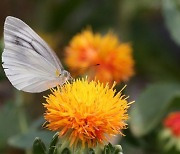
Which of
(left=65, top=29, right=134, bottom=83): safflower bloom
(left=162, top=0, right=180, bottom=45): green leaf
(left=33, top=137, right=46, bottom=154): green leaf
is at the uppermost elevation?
(left=162, top=0, right=180, bottom=45): green leaf

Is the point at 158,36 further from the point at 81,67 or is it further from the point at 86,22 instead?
the point at 81,67

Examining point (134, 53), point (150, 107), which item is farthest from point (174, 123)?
point (134, 53)

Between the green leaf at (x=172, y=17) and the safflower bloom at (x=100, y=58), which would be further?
the green leaf at (x=172, y=17)

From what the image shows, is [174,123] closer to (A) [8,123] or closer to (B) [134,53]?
(A) [8,123]

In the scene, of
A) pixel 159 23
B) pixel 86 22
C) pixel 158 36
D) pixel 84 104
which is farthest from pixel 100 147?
pixel 159 23

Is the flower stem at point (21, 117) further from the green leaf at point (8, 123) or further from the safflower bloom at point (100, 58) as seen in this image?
the safflower bloom at point (100, 58)

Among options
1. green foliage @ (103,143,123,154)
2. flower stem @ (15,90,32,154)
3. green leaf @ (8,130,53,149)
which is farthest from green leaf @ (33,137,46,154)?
flower stem @ (15,90,32,154)

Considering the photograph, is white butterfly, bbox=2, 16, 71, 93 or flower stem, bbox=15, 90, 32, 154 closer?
white butterfly, bbox=2, 16, 71, 93

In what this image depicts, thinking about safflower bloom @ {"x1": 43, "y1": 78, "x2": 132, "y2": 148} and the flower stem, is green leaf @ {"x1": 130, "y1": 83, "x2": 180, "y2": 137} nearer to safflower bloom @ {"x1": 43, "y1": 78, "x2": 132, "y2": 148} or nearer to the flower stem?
the flower stem

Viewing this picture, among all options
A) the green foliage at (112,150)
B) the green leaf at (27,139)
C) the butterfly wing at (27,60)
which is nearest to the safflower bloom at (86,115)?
the green foliage at (112,150)
